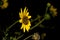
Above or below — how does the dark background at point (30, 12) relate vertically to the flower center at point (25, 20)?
above

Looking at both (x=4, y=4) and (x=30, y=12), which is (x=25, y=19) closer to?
(x=4, y=4)

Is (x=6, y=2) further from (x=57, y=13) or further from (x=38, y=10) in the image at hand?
(x=57, y=13)

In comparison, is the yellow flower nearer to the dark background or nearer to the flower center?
the flower center

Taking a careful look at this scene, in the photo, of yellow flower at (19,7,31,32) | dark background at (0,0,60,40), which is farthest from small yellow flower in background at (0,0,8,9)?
yellow flower at (19,7,31,32)

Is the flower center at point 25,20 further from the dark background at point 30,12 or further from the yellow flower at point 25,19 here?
the dark background at point 30,12

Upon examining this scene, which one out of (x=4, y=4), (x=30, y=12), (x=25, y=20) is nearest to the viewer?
(x=25, y=20)

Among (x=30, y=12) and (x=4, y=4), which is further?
(x=30, y=12)

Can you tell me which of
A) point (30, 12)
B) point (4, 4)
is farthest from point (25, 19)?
point (30, 12)

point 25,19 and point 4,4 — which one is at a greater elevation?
point 4,4

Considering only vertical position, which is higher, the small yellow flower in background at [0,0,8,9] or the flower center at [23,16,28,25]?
the small yellow flower in background at [0,0,8,9]

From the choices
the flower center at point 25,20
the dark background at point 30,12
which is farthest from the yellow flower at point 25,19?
the dark background at point 30,12
